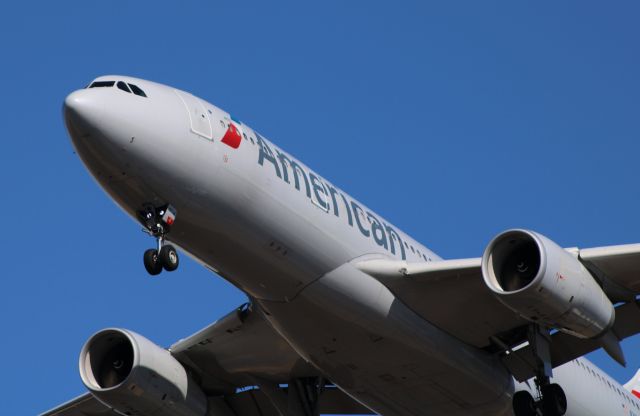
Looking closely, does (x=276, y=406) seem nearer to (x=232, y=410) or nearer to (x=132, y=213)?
(x=232, y=410)

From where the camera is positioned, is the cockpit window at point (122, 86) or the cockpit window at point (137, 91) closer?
the cockpit window at point (122, 86)

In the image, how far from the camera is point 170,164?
24297mm

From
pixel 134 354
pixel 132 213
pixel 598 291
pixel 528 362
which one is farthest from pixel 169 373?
pixel 598 291

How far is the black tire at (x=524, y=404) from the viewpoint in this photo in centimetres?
2711

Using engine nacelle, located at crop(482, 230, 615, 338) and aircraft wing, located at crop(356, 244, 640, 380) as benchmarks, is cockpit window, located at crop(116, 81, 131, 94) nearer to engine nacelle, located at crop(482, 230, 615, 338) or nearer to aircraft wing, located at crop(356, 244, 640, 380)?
aircraft wing, located at crop(356, 244, 640, 380)

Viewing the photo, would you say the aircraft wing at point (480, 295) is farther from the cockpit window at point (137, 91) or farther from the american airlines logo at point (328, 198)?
the cockpit window at point (137, 91)

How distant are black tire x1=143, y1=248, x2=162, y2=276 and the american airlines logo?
2.74 metres

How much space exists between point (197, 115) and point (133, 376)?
665 centimetres

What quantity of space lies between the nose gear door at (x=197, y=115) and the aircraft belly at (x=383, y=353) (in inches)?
142

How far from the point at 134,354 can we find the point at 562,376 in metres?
9.57

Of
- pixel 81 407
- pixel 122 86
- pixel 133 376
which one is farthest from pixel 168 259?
pixel 81 407

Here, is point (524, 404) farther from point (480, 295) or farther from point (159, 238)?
point (159, 238)

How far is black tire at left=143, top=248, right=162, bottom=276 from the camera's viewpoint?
24250mm

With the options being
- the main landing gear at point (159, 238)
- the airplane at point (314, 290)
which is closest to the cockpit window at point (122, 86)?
the airplane at point (314, 290)
